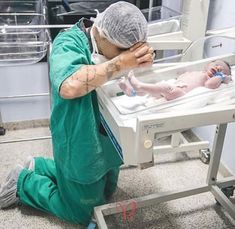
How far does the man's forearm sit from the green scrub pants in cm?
59

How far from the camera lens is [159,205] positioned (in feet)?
6.00

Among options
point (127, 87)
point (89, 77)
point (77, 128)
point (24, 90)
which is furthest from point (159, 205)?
point (24, 90)

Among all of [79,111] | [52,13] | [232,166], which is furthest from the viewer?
[52,13]

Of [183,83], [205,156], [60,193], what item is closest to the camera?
[183,83]

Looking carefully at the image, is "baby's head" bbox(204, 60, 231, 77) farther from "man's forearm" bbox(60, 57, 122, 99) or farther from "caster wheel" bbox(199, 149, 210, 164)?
"caster wheel" bbox(199, 149, 210, 164)

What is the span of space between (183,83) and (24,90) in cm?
167

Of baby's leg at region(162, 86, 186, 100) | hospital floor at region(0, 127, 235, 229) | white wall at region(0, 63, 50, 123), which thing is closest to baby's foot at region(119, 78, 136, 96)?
baby's leg at region(162, 86, 186, 100)

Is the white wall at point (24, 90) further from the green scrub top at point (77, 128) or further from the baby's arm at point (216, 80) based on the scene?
the baby's arm at point (216, 80)

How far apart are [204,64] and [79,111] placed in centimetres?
57

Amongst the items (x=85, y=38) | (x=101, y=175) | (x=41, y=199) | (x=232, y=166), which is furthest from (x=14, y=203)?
(x=232, y=166)

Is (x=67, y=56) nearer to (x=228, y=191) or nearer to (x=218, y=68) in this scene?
(x=218, y=68)

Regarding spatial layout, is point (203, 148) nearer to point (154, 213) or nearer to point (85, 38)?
point (154, 213)

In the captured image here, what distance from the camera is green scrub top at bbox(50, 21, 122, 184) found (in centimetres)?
126

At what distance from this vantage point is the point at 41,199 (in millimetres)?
1672
